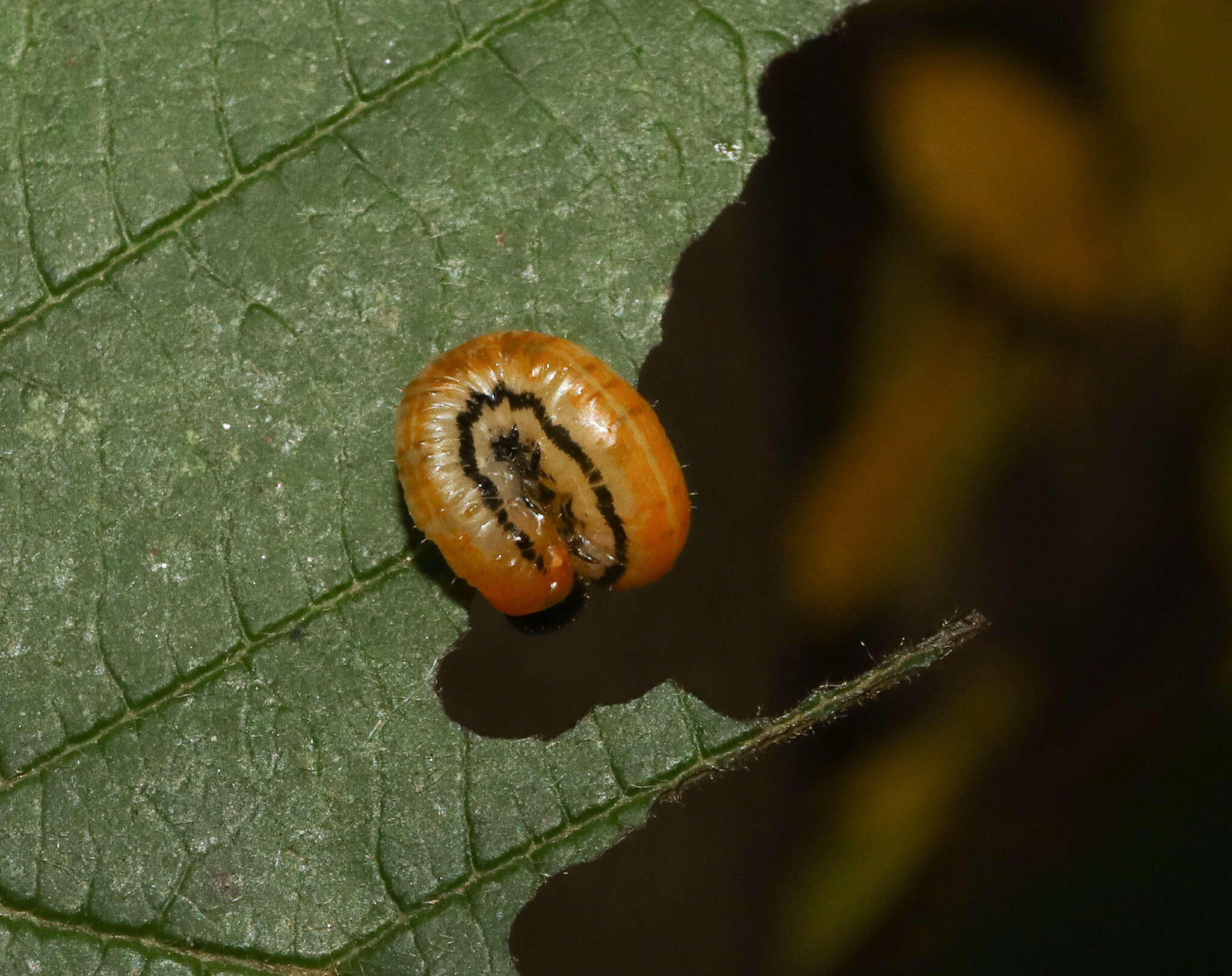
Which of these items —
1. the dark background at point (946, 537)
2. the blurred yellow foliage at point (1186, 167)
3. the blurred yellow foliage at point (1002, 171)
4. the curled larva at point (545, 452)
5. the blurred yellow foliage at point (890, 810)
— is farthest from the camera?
the blurred yellow foliage at point (1186, 167)

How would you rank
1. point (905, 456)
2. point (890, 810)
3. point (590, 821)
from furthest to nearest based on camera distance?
point (905, 456)
point (890, 810)
point (590, 821)

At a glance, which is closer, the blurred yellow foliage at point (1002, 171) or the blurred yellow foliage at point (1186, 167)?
the blurred yellow foliage at point (1002, 171)

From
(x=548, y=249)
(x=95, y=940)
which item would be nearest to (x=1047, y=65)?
(x=548, y=249)

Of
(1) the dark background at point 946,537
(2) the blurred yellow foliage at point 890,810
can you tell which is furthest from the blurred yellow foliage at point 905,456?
(2) the blurred yellow foliage at point 890,810

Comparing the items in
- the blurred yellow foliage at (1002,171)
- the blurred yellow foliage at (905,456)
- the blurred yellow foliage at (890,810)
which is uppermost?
the blurred yellow foliage at (1002,171)

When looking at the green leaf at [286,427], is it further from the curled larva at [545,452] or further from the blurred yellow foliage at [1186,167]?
the blurred yellow foliage at [1186,167]

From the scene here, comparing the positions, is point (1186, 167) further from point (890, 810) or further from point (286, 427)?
point (286, 427)

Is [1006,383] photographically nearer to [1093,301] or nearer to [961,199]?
[1093,301]

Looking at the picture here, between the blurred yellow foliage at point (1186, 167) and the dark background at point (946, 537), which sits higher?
the blurred yellow foliage at point (1186, 167)

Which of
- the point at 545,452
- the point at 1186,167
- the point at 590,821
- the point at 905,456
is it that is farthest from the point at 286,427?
the point at 1186,167
